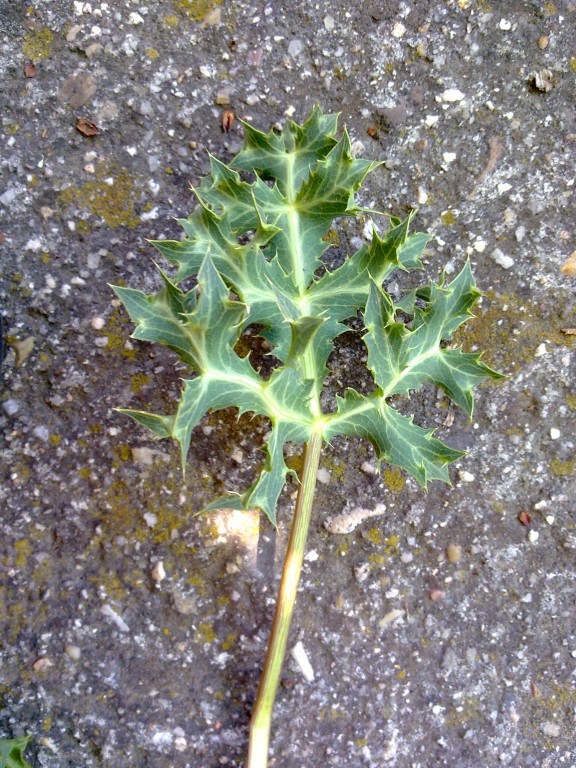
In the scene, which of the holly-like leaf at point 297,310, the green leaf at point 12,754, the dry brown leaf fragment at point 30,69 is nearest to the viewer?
the holly-like leaf at point 297,310

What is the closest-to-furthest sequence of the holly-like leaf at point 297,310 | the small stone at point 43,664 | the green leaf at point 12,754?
the holly-like leaf at point 297,310
the green leaf at point 12,754
the small stone at point 43,664

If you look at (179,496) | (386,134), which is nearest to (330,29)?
(386,134)

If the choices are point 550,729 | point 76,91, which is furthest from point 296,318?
point 550,729

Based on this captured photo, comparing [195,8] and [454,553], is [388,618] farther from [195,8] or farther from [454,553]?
[195,8]

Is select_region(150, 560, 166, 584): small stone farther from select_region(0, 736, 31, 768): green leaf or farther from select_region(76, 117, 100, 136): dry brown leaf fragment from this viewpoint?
select_region(76, 117, 100, 136): dry brown leaf fragment

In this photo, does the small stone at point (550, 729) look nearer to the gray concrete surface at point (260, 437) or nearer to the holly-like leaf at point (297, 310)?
the gray concrete surface at point (260, 437)

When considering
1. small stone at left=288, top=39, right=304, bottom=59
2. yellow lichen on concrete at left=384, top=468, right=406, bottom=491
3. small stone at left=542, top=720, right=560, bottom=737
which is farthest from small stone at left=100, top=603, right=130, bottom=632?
small stone at left=288, top=39, right=304, bottom=59

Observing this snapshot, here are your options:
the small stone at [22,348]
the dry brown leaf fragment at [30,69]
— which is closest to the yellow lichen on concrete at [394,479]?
the small stone at [22,348]

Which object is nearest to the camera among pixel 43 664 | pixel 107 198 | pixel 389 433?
pixel 389 433

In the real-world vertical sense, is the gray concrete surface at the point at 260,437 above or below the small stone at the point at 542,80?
below
